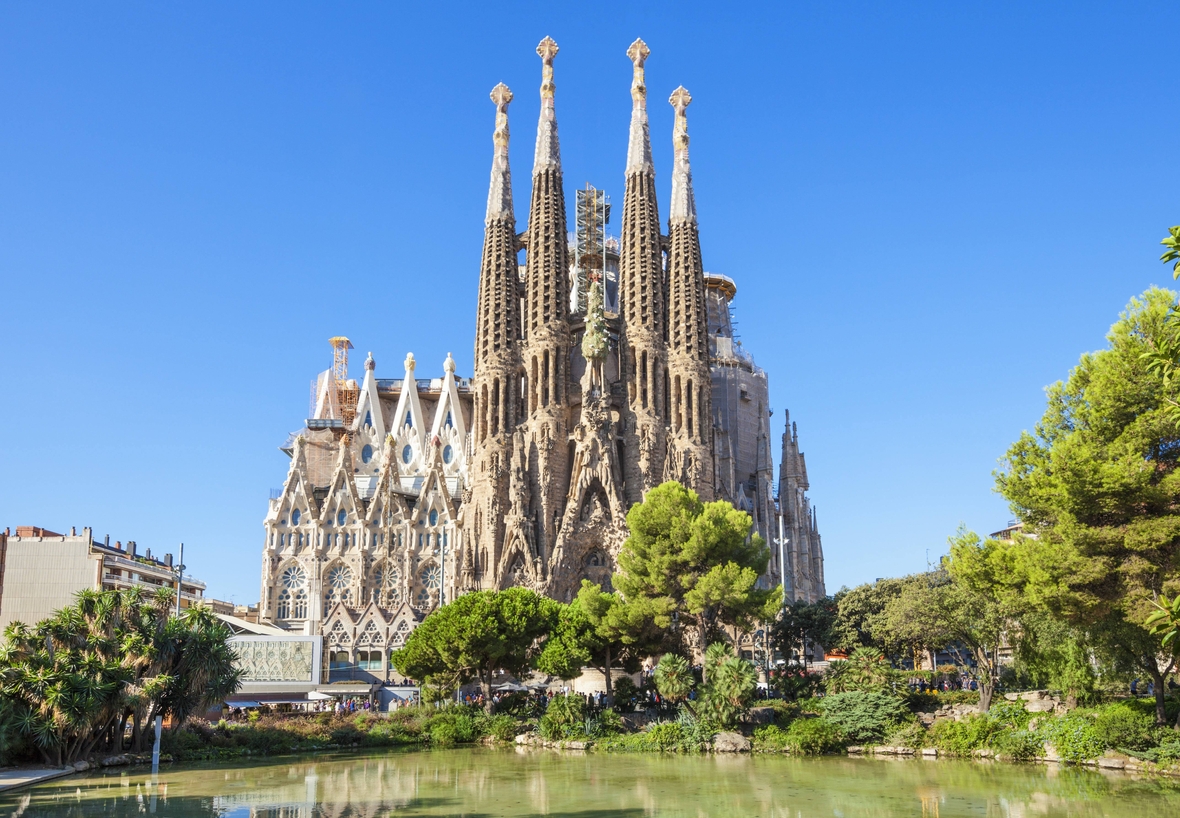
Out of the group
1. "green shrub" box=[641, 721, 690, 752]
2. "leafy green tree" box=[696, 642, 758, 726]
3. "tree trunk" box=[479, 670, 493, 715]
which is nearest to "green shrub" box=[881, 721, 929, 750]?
"leafy green tree" box=[696, 642, 758, 726]

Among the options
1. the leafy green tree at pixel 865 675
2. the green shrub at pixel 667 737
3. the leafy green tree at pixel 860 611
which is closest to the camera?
the green shrub at pixel 667 737

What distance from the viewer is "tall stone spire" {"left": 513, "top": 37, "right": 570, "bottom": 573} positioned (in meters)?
61.6

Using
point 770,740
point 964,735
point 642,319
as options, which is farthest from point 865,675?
point 642,319

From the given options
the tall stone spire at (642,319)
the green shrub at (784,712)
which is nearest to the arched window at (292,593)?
the tall stone spire at (642,319)

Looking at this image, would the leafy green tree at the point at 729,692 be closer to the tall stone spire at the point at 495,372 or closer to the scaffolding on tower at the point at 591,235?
the tall stone spire at the point at 495,372

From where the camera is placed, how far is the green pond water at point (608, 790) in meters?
21.7

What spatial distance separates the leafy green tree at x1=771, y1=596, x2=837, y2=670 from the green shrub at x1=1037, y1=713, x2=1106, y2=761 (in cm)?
2068

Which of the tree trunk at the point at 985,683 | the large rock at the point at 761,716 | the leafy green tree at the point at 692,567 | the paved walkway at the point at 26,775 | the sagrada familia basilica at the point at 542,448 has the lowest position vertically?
the paved walkway at the point at 26,775

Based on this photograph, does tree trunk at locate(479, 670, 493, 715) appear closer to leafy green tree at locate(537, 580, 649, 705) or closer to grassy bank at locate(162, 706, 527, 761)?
grassy bank at locate(162, 706, 527, 761)

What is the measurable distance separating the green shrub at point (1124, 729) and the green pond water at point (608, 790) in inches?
47.2

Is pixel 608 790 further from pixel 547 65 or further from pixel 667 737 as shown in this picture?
pixel 547 65

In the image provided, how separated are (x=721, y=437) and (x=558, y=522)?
14.1m

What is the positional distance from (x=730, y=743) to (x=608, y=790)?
9412 mm

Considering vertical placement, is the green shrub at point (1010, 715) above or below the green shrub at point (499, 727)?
above
